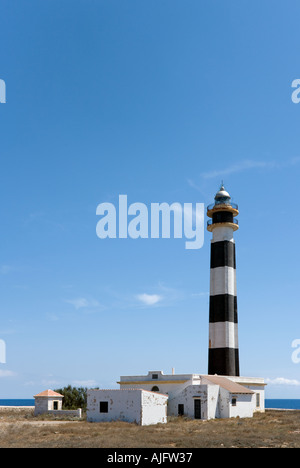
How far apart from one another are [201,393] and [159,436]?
11039mm

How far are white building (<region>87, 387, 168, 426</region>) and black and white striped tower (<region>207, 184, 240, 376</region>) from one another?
9.15m

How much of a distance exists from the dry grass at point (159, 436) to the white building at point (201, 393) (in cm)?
270

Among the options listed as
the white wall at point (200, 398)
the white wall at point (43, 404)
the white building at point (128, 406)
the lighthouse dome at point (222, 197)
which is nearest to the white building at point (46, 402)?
the white wall at point (43, 404)

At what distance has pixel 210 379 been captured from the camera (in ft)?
127

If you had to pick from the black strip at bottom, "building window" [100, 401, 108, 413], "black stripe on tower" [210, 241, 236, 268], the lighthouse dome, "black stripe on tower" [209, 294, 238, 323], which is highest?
the lighthouse dome

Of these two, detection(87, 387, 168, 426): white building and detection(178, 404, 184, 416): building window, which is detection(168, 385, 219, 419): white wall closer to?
detection(178, 404, 184, 416): building window

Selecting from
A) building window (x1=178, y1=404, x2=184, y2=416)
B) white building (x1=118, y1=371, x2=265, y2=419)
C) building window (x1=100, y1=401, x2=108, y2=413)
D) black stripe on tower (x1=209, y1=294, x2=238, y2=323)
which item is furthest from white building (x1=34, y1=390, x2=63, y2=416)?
black stripe on tower (x1=209, y1=294, x2=238, y2=323)

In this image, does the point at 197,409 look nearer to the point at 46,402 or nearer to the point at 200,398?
the point at 200,398

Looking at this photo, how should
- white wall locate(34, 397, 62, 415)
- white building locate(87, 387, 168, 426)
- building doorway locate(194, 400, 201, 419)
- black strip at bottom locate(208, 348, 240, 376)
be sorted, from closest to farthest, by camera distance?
white building locate(87, 387, 168, 426)
building doorway locate(194, 400, 201, 419)
black strip at bottom locate(208, 348, 240, 376)
white wall locate(34, 397, 62, 415)

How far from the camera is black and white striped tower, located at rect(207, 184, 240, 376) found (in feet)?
141

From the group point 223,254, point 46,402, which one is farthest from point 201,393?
point 46,402
